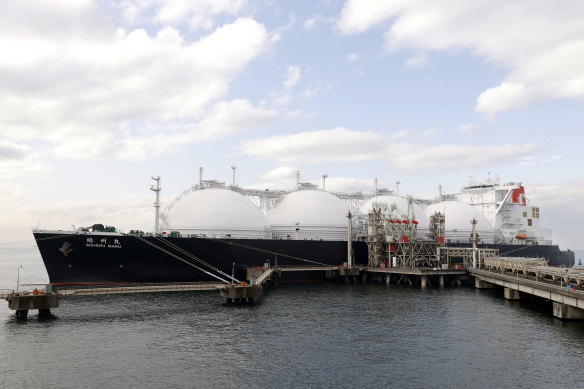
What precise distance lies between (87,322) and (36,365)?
9.84 m

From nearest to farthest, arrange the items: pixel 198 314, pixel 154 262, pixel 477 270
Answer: pixel 198 314 < pixel 154 262 < pixel 477 270

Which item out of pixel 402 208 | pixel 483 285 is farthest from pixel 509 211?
pixel 483 285

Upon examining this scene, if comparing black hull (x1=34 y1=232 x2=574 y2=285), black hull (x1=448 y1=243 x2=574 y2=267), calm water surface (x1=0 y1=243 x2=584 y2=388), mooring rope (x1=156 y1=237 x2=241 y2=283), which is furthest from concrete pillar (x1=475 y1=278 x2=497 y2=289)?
mooring rope (x1=156 y1=237 x2=241 y2=283)

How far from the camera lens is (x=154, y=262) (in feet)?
159

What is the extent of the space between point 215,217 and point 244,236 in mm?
4939

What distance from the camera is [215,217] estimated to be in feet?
195

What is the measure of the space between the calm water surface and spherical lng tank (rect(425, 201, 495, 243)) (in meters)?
47.6

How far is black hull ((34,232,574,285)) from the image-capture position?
44.5 m

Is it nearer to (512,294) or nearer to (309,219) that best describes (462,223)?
(309,219)

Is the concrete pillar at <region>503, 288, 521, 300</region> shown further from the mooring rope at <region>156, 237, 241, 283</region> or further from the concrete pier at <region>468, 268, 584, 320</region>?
the mooring rope at <region>156, 237, 241, 283</region>

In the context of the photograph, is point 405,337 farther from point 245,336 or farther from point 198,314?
point 198,314

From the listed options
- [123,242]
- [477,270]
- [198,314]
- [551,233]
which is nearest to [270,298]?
[198,314]

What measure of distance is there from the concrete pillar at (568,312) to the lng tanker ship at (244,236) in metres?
33.7

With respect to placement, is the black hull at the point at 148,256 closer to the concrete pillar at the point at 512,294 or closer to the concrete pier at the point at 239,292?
the concrete pier at the point at 239,292
